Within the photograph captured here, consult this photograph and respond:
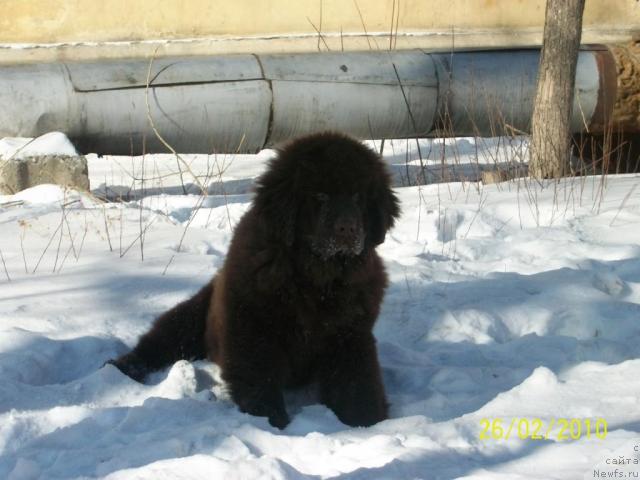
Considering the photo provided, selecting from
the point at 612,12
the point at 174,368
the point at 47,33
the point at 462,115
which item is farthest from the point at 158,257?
the point at 612,12

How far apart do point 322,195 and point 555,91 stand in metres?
4.58

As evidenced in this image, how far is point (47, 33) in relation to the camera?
1126 cm

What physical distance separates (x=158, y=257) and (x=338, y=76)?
3.41 metres

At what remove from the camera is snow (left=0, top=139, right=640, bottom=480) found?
314 centimetres

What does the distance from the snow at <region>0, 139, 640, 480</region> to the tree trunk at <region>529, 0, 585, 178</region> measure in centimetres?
43

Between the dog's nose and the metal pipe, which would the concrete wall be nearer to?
the metal pipe

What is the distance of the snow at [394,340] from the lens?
3.14 metres

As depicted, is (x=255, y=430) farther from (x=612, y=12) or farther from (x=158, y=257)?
(x=612, y=12)

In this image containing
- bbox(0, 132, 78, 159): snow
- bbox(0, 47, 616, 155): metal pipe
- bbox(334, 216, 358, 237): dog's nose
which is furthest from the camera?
bbox(0, 47, 616, 155): metal pipe
